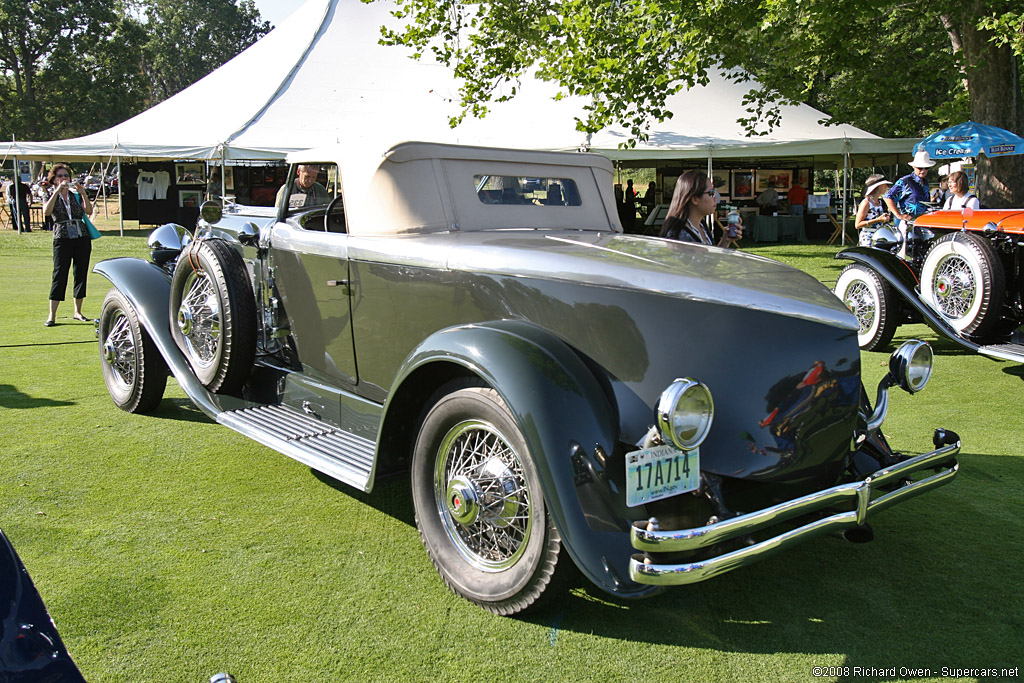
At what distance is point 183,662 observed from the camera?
2719 millimetres

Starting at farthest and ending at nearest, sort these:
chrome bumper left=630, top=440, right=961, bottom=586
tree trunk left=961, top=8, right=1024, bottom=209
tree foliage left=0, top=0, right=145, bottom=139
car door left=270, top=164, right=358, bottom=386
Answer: tree foliage left=0, top=0, right=145, bottom=139, tree trunk left=961, top=8, right=1024, bottom=209, car door left=270, top=164, right=358, bottom=386, chrome bumper left=630, top=440, right=961, bottom=586

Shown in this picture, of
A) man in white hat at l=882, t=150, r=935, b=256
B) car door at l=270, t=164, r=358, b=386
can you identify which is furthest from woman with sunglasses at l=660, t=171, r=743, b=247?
man in white hat at l=882, t=150, r=935, b=256

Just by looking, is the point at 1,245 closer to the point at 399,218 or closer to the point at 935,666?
the point at 399,218

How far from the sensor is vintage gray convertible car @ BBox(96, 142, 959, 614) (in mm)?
2689

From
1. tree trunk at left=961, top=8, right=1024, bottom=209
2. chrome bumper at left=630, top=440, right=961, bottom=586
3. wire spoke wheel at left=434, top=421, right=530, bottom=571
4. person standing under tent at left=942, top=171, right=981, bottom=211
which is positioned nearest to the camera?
chrome bumper at left=630, top=440, right=961, bottom=586

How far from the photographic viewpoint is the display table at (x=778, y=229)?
2178cm

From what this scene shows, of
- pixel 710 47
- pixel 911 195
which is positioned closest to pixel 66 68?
pixel 710 47

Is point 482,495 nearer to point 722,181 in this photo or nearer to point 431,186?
point 431,186

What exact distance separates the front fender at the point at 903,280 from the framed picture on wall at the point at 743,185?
59.1 ft

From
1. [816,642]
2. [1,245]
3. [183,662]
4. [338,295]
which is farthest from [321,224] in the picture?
[1,245]

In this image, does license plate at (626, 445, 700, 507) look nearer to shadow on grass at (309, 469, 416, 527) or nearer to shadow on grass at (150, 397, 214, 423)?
shadow on grass at (309, 469, 416, 527)

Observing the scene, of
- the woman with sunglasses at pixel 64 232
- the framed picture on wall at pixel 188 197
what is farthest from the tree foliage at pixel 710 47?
the framed picture on wall at pixel 188 197

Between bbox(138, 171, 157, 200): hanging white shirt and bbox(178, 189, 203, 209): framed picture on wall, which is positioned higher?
bbox(138, 171, 157, 200): hanging white shirt

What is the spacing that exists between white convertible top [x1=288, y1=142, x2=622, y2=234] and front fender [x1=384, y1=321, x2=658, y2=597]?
Result: 1.06 m
